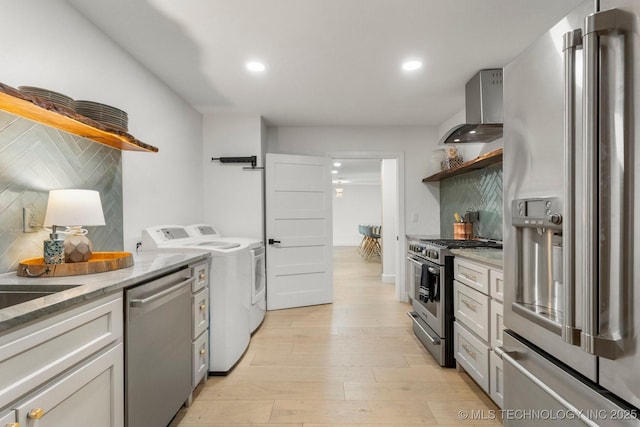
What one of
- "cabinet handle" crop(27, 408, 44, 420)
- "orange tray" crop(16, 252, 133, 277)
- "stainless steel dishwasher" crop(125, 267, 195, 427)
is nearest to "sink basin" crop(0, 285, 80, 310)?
"orange tray" crop(16, 252, 133, 277)

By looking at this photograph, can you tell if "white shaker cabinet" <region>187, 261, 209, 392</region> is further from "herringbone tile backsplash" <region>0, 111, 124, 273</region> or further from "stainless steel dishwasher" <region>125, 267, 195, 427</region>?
"herringbone tile backsplash" <region>0, 111, 124, 273</region>

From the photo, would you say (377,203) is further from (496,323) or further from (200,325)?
(200,325)

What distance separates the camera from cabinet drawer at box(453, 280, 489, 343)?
1.89 m

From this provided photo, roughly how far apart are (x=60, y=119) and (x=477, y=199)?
11.3ft

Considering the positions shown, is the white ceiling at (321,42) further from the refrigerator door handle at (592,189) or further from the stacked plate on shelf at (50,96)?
the refrigerator door handle at (592,189)

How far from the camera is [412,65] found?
8.16ft

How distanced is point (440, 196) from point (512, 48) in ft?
7.48

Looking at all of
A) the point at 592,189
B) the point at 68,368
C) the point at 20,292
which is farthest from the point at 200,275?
the point at 592,189

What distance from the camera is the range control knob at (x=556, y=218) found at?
2.77 feet

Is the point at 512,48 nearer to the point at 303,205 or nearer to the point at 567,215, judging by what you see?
the point at 567,215

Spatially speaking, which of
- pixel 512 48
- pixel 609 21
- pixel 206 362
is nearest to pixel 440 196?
pixel 512 48

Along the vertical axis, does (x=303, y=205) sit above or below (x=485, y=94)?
below

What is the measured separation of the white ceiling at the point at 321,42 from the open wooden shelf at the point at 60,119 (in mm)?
732

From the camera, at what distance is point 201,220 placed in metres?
3.64
